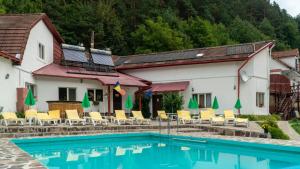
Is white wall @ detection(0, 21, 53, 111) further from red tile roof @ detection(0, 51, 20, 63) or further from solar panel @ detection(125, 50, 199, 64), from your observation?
solar panel @ detection(125, 50, 199, 64)

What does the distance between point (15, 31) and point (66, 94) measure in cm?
546

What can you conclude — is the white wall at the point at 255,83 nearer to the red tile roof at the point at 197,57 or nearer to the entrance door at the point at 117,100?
the red tile roof at the point at 197,57

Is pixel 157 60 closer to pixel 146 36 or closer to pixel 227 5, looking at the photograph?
pixel 146 36

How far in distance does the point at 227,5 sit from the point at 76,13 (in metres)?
32.3

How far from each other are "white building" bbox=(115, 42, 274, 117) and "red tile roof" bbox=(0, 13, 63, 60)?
9110 millimetres

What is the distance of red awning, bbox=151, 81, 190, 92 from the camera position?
27.0 meters

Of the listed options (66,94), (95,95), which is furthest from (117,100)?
(66,94)

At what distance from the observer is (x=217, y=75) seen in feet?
87.9

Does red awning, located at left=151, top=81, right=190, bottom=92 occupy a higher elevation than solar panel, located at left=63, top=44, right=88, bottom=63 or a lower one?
lower

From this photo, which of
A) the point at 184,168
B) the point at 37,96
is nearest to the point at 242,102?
the point at 37,96

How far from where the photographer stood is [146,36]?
45625mm

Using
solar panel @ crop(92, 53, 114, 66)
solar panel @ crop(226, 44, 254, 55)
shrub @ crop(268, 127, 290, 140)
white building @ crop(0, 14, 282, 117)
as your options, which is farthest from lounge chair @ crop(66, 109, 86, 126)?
solar panel @ crop(226, 44, 254, 55)

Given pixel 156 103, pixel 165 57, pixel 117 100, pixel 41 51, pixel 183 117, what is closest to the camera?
pixel 183 117

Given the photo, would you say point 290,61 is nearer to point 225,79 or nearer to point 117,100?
point 225,79
